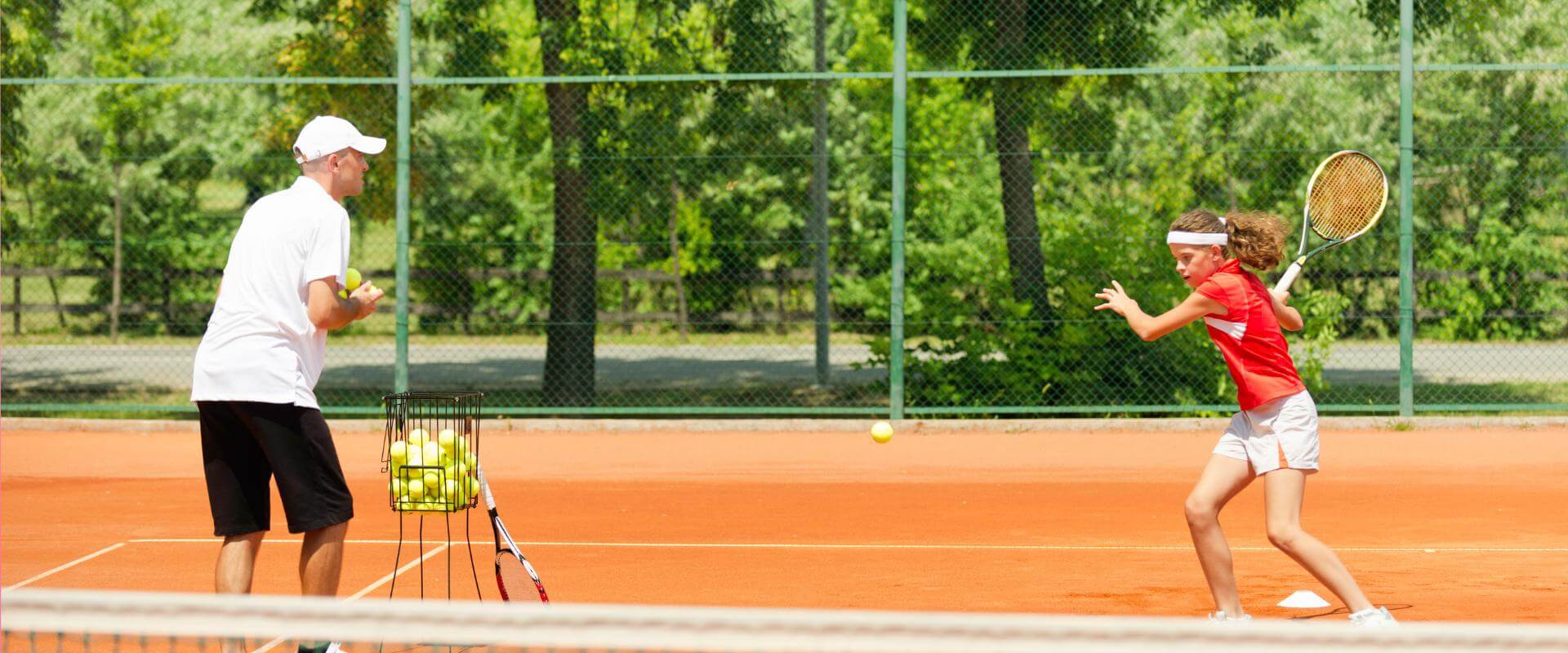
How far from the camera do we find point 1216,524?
478 centimetres

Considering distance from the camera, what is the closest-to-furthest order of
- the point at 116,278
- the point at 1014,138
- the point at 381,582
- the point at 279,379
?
the point at 279,379 → the point at 381,582 → the point at 1014,138 → the point at 116,278

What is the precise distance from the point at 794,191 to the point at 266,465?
60.8 feet

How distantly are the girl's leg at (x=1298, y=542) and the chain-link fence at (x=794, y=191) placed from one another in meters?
6.04

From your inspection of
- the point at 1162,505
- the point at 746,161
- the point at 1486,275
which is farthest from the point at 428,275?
the point at 1162,505

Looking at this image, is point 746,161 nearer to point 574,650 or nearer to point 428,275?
point 428,275

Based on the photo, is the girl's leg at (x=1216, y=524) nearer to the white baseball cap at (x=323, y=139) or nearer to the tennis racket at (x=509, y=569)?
the tennis racket at (x=509, y=569)

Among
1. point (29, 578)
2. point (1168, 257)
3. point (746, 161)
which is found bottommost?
point (29, 578)

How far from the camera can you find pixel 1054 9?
499 inches

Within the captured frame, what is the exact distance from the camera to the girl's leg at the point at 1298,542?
460cm

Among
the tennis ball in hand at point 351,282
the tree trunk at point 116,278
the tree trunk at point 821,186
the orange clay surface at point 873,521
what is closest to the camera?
the tennis ball in hand at point 351,282

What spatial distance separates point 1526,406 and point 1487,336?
5.26 m

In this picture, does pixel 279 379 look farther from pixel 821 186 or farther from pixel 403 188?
pixel 821 186

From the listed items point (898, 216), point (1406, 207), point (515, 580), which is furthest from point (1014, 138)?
point (515, 580)

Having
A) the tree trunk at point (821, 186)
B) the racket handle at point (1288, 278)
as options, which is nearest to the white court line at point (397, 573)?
the racket handle at point (1288, 278)
